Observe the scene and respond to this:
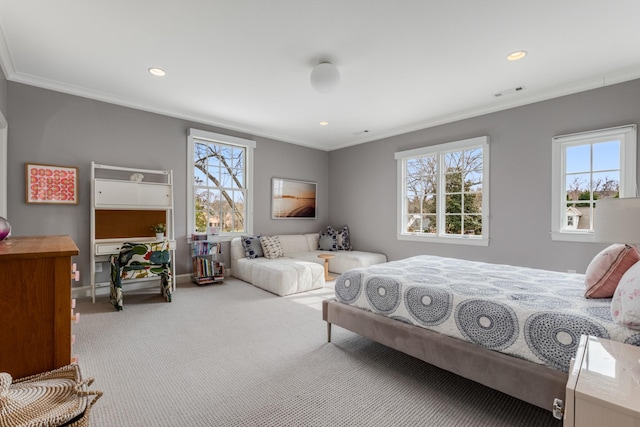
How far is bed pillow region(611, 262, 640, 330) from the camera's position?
128cm

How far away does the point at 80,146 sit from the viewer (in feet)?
12.2

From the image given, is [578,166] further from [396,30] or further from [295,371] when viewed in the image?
[295,371]

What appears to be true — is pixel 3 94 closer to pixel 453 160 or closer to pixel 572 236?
pixel 453 160

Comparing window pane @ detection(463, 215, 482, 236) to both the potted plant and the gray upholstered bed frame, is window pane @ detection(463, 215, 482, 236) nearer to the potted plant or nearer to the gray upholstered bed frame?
the gray upholstered bed frame

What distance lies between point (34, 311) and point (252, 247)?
3973 mm

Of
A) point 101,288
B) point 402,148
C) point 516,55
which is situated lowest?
point 101,288

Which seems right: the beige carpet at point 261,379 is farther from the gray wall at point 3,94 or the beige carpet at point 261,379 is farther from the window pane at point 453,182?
the window pane at point 453,182

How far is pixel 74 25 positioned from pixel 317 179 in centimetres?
451

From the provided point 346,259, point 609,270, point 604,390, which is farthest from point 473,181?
point 604,390

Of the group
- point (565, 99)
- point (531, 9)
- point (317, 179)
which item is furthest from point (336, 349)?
point (317, 179)

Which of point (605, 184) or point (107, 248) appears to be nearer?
point (605, 184)

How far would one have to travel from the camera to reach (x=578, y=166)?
3.47 metres

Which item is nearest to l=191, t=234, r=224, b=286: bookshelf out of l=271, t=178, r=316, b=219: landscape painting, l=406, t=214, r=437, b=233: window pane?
l=271, t=178, r=316, b=219: landscape painting

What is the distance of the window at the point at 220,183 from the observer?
465 centimetres
